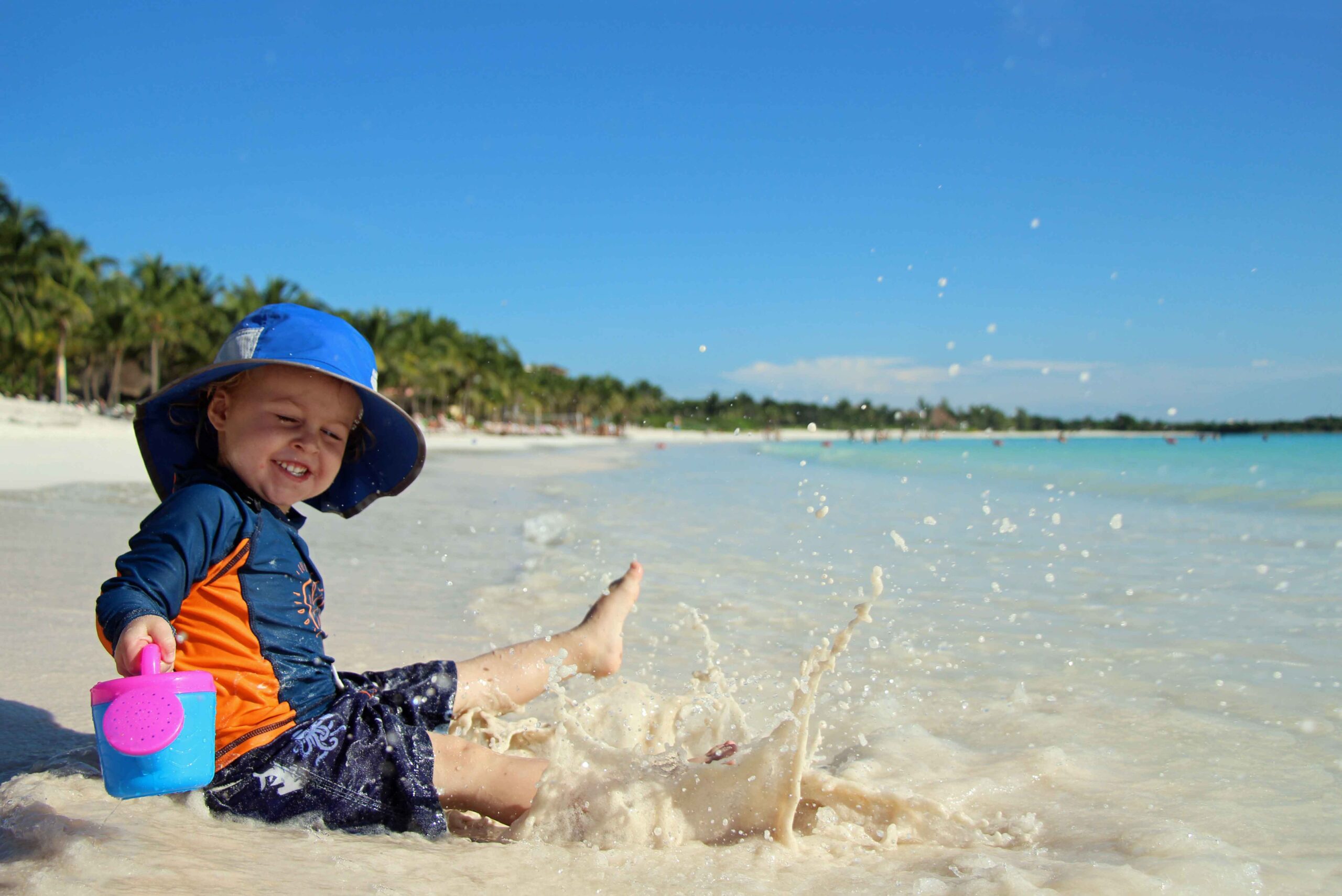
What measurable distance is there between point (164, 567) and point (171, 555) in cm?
4

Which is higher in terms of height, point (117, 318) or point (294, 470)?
point (117, 318)

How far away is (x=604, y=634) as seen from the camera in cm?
251

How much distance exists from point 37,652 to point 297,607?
1.67 metres

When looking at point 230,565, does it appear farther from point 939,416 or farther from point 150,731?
point 939,416

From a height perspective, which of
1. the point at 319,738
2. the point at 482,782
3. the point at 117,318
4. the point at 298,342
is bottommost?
the point at 482,782

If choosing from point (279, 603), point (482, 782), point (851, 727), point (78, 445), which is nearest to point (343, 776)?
point (482, 782)

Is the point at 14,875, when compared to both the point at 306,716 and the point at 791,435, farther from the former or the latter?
the point at 791,435

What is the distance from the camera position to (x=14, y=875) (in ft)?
4.84

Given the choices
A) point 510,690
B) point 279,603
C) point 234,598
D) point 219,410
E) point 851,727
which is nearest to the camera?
point 234,598

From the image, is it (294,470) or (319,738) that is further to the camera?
(294,470)

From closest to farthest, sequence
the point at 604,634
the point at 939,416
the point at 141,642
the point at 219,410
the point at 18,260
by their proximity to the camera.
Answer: the point at 141,642 < the point at 219,410 < the point at 604,634 < the point at 939,416 < the point at 18,260

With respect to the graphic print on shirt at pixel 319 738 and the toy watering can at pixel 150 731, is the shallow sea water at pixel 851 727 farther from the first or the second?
the toy watering can at pixel 150 731

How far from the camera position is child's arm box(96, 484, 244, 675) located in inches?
58.4

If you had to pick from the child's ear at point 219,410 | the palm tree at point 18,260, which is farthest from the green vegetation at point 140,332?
the child's ear at point 219,410
